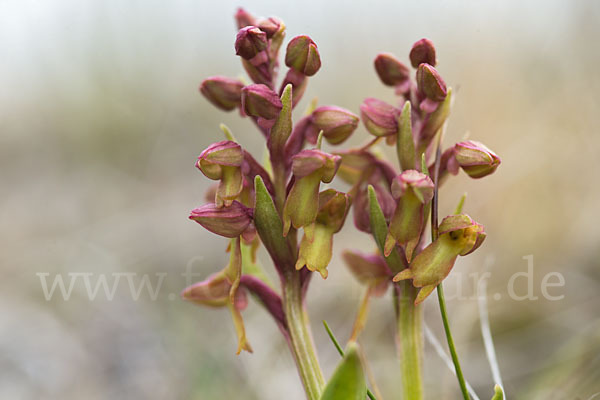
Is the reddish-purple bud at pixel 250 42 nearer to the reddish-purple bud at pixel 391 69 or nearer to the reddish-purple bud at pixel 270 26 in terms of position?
the reddish-purple bud at pixel 270 26

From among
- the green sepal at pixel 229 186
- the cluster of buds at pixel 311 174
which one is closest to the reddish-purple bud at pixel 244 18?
the cluster of buds at pixel 311 174

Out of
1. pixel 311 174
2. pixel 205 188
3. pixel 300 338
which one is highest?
pixel 311 174

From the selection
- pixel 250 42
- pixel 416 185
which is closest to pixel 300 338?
pixel 416 185

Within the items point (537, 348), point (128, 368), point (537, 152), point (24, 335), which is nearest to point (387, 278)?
point (537, 348)

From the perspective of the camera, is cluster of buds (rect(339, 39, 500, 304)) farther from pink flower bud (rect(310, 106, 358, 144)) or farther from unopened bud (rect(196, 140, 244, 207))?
unopened bud (rect(196, 140, 244, 207))

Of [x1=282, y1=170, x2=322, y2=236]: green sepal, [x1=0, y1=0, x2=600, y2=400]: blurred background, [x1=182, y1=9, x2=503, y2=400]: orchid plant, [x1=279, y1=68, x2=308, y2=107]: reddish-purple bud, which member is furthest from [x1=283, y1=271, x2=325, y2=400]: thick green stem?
[x1=0, y1=0, x2=600, y2=400]: blurred background

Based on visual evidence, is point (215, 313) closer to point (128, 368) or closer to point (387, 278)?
point (128, 368)

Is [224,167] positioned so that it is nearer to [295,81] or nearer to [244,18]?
[295,81]
